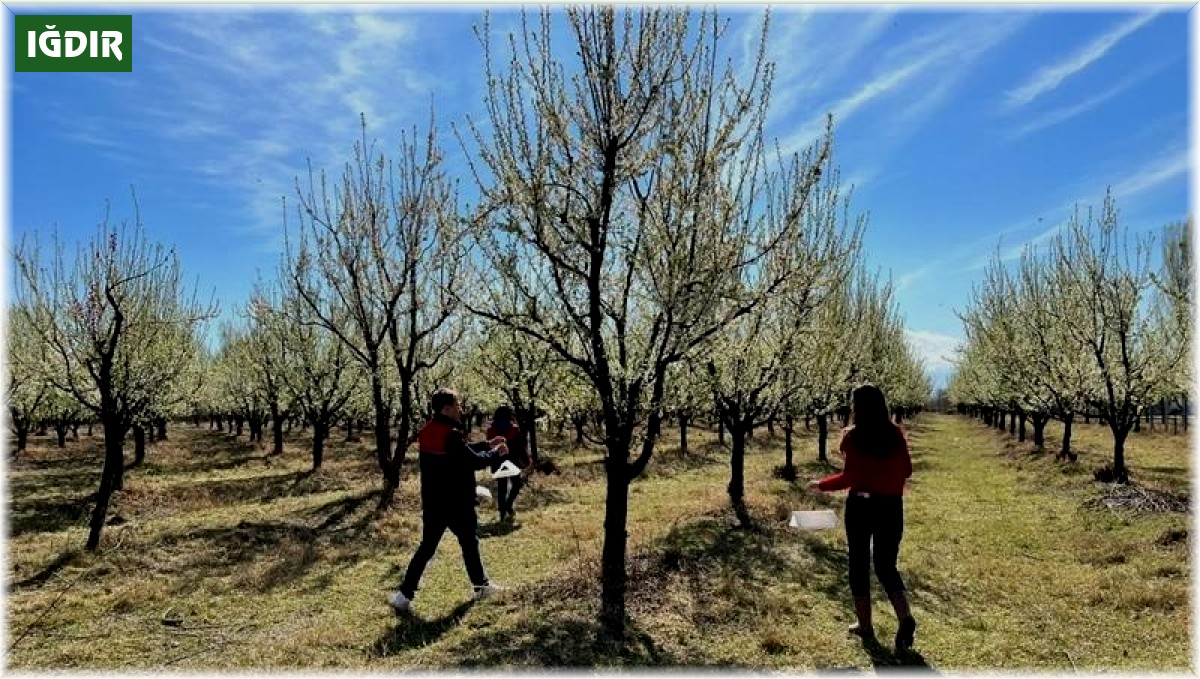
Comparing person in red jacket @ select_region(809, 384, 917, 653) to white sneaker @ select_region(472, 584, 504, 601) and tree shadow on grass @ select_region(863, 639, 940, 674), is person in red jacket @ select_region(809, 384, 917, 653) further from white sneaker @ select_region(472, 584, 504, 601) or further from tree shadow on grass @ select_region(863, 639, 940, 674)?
white sneaker @ select_region(472, 584, 504, 601)

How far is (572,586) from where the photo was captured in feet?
21.4

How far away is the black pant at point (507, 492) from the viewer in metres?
11.2

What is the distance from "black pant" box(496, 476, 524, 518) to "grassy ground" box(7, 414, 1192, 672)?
378 millimetres

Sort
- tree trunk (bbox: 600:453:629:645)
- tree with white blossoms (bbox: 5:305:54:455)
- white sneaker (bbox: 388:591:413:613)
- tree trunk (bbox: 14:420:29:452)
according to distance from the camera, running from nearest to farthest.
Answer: tree trunk (bbox: 600:453:629:645) → white sneaker (bbox: 388:591:413:613) → tree with white blossoms (bbox: 5:305:54:455) → tree trunk (bbox: 14:420:29:452)

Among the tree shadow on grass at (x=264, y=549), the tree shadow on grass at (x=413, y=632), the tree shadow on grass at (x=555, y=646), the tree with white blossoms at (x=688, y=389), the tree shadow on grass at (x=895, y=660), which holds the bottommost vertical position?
the tree shadow on grass at (x=264, y=549)

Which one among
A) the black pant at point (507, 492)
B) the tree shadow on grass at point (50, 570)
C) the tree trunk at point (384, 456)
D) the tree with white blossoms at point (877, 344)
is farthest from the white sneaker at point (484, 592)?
the tree with white blossoms at point (877, 344)

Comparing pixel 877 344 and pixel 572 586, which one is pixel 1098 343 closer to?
pixel 877 344

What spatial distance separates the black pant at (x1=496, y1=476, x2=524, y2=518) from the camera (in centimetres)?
1122

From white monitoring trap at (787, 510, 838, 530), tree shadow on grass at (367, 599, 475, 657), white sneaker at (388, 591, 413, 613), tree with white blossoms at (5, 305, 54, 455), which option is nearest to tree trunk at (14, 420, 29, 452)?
tree with white blossoms at (5, 305, 54, 455)

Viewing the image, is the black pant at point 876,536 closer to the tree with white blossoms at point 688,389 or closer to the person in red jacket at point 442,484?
the tree with white blossoms at point 688,389

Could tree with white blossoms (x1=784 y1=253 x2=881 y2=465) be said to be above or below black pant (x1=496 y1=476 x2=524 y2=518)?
above

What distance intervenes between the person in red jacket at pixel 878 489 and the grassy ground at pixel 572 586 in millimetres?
508

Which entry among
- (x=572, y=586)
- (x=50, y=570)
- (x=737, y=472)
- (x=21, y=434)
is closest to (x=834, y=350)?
(x=737, y=472)

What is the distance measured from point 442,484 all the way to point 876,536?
3523 mm
